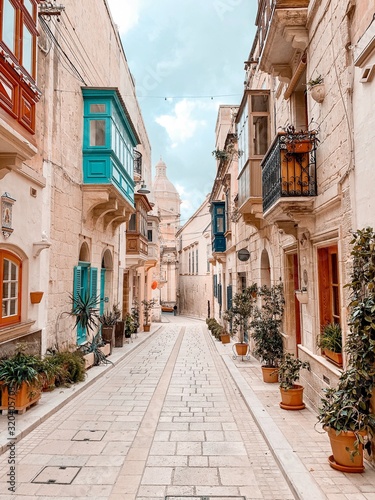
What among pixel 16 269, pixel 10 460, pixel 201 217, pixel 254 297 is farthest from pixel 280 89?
pixel 201 217

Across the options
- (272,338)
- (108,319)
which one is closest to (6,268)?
(272,338)

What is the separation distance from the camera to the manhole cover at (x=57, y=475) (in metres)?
4.12

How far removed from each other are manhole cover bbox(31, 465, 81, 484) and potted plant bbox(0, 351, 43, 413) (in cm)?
170

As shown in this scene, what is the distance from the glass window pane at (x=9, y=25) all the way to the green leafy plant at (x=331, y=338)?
20.3 feet

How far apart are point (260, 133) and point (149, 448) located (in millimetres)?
7538

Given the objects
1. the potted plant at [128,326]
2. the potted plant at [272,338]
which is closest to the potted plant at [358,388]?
the potted plant at [272,338]

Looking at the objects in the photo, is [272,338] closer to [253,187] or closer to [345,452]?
[253,187]

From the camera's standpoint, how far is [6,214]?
6.36m

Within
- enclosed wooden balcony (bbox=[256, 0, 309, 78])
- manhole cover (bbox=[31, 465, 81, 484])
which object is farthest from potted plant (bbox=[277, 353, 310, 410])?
enclosed wooden balcony (bbox=[256, 0, 309, 78])

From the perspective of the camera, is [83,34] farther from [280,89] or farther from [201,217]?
[201,217]

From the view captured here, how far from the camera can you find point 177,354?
12461 millimetres

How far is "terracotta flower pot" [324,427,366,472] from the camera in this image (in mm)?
3932

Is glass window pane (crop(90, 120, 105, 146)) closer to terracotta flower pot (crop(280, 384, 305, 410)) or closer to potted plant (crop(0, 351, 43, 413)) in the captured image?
potted plant (crop(0, 351, 43, 413))

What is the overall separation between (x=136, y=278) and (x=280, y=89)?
45.6 ft
